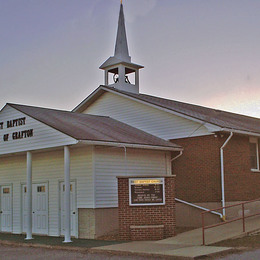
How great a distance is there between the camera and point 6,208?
21.7m

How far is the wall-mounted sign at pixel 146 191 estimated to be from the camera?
16.4 meters

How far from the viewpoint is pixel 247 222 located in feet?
59.4

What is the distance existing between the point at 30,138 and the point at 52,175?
2.26m

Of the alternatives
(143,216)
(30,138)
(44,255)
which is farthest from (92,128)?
(44,255)

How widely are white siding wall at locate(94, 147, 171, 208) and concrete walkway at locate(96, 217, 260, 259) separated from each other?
2901 mm

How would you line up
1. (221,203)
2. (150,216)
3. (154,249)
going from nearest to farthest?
(154,249) < (150,216) < (221,203)

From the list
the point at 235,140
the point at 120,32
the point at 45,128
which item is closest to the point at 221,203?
the point at 235,140

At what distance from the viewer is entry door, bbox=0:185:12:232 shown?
70.3ft

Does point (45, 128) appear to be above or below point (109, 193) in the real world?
above

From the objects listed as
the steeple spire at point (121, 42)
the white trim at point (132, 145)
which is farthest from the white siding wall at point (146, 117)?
the steeple spire at point (121, 42)

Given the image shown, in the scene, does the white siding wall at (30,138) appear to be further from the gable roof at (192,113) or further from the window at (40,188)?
the gable roof at (192,113)

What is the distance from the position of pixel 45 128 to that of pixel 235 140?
339 inches

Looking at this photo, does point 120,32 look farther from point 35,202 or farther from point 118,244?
point 118,244

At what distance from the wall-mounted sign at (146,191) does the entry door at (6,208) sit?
25.7 ft
